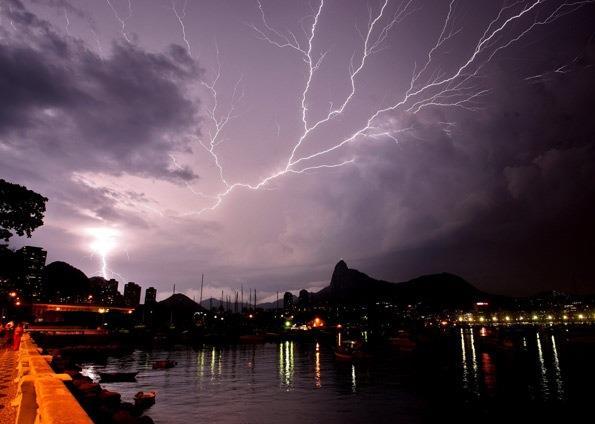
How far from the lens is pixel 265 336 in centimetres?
13738

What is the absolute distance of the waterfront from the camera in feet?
92.6

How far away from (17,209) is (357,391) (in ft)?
106

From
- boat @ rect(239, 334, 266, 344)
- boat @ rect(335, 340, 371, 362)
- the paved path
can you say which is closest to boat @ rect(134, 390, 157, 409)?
the paved path

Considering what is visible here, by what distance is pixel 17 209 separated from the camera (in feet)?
80.6

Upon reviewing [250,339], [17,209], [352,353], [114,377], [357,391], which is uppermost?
[17,209]

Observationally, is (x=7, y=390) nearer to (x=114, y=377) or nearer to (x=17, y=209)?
(x=17, y=209)

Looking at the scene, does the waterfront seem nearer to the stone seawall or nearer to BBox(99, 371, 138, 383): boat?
BBox(99, 371, 138, 383): boat

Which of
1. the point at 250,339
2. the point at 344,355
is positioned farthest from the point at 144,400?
the point at 250,339

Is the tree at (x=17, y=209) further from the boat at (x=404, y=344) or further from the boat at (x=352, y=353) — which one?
the boat at (x=404, y=344)

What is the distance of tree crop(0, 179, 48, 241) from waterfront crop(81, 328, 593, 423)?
15184 mm

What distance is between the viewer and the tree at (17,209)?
80.1 feet

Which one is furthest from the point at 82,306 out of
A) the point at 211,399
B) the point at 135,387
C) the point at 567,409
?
the point at 567,409

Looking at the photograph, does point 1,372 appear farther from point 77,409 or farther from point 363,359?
point 363,359

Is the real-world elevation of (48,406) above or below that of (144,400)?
above
